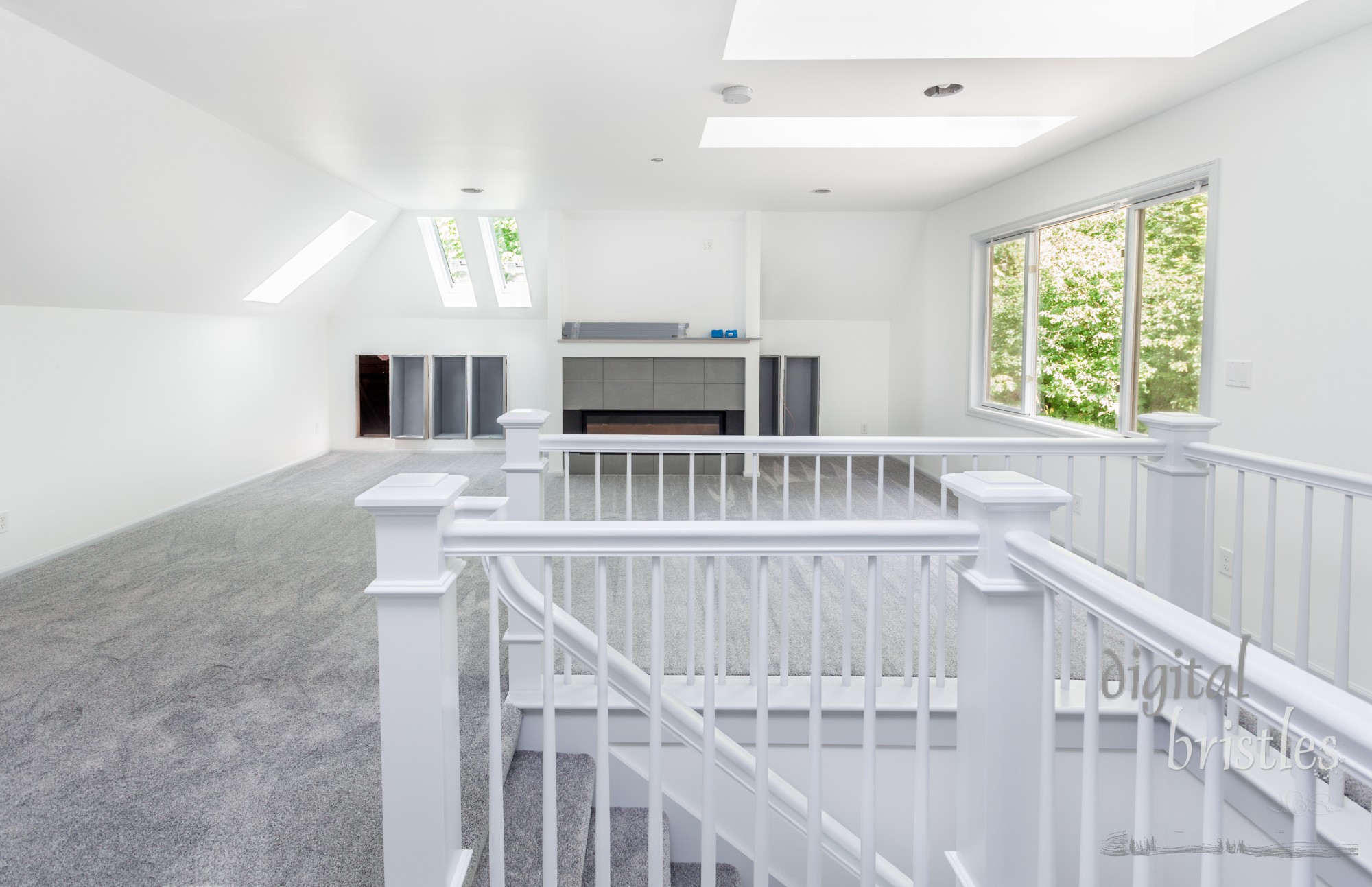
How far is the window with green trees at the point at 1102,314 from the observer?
3979 millimetres

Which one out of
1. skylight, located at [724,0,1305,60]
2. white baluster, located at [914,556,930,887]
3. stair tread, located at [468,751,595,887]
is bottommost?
stair tread, located at [468,751,595,887]

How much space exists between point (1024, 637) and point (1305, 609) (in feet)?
4.83

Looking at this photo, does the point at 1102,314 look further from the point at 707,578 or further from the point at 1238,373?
the point at 707,578

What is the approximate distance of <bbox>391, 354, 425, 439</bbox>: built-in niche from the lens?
325 inches

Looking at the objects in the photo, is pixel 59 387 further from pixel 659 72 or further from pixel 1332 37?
pixel 1332 37

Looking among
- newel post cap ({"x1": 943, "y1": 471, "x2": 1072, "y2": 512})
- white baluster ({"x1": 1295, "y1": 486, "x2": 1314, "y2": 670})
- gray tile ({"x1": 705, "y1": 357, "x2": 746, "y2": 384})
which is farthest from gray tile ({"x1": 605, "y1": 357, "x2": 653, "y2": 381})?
newel post cap ({"x1": 943, "y1": 471, "x2": 1072, "y2": 512})

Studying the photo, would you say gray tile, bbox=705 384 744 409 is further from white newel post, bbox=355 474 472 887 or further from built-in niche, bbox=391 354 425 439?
white newel post, bbox=355 474 472 887

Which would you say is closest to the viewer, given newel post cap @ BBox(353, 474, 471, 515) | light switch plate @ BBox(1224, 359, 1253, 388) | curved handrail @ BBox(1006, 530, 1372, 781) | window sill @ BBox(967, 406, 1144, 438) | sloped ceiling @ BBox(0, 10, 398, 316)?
curved handrail @ BBox(1006, 530, 1372, 781)

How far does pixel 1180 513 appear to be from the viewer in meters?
2.48

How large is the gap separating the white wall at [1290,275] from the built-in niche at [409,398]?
6.55 m

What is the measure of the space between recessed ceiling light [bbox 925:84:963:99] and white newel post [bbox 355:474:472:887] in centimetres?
322

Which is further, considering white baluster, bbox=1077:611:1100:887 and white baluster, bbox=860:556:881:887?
white baluster, bbox=860:556:881:887

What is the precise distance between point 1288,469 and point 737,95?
2664mm

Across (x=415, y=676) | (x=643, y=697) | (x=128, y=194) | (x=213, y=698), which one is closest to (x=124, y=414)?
(x=128, y=194)
